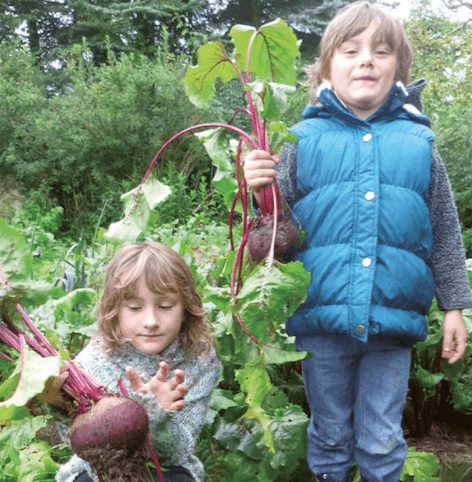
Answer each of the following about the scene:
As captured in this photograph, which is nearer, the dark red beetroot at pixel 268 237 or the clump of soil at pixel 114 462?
the clump of soil at pixel 114 462

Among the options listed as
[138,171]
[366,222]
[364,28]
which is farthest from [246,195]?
[138,171]

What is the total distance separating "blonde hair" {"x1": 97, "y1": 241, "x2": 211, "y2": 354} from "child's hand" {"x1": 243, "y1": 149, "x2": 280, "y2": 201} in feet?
1.18

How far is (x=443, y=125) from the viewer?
5.04m

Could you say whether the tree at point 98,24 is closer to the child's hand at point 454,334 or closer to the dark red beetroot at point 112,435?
the child's hand at point 454,334

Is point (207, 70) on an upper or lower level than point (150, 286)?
upper

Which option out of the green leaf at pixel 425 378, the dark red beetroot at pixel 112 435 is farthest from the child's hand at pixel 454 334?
the dark red beetroot at pixel 112 435

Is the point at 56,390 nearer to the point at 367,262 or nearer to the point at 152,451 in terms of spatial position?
the point at 152,451

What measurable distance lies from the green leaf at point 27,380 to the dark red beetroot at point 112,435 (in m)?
0.15

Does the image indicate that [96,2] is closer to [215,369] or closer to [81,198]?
[81,198]

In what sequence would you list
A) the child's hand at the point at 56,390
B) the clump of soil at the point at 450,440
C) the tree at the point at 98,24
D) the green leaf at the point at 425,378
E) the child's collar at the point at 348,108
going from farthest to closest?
the tree at the point at 98,24, the clump of soil at the point at 450,440, the green leaf at the point at 425,378, the child's collar at the point at 348,108, the child's hand at the point at 56,390

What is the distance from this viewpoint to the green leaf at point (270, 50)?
4.76 ft

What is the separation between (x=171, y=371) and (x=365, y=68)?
43.1 inches

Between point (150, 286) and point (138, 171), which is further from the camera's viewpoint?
point (138, 171)

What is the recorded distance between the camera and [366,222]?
1473mm
